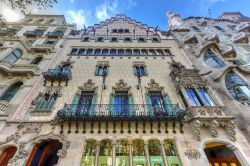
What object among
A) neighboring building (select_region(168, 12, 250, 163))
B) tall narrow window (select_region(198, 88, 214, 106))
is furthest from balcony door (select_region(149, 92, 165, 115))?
neighboring building (select_region(168, 12, 250, 163))

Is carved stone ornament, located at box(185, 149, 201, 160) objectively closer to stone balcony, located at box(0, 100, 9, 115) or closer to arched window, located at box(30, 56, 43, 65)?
stone balcony, located at box(0, 100, 9, 115)

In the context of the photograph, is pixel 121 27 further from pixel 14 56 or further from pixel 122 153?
pixel 122 153

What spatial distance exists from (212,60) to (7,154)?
19.3 meters

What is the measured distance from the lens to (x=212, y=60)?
15703 mm

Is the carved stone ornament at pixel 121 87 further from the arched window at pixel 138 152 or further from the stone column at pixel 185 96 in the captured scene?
the arched window at pixel 138 152

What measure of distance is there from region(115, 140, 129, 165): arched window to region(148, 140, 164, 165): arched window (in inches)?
57.7

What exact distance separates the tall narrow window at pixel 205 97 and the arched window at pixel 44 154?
11.8m

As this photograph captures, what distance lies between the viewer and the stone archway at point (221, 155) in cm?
958

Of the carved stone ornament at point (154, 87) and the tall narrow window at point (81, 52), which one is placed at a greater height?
the tall narrow window at point (81, 52)

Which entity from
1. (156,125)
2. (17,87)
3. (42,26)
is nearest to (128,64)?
(156,125)

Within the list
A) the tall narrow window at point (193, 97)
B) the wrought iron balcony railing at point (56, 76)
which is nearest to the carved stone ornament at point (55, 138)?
the wrought iron balcony railing at point (56, 76)

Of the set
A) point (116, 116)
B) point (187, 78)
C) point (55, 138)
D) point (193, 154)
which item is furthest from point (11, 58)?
point (193, 154)

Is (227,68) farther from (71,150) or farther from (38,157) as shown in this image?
(38,157)

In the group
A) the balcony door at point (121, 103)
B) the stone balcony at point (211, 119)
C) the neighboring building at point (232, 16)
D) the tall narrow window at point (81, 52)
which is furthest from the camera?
the neighboring building at point (232, 16)
